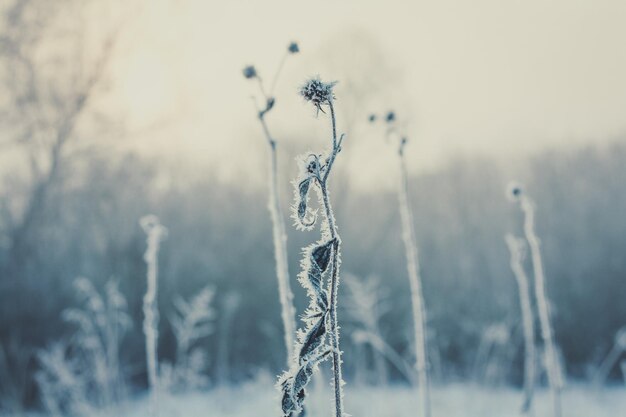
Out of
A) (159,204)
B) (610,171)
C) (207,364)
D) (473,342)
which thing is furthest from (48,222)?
(610,171)

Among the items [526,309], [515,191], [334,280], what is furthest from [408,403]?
[334,280]

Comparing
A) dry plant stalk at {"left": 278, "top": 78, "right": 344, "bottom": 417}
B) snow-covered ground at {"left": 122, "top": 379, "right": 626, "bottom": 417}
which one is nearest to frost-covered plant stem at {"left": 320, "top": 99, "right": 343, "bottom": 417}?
dry plant stalk at {"left": 278, "top": 78, "right": 344, "bottom": 417}

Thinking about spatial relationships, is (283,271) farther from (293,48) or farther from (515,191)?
(515,191)

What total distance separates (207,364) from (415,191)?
7.43 metres

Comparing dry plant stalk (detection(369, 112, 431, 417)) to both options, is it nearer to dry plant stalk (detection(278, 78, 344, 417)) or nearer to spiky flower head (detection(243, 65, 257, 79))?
spiky flower head (detection(243, 65, 257, 79))

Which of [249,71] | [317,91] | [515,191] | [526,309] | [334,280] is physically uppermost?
[249,71]

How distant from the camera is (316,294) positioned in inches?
29.3

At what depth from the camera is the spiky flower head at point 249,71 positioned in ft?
5.40

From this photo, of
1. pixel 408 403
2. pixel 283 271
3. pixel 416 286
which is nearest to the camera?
pixel 283 271

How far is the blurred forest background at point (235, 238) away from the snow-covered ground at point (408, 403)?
1.30 ft

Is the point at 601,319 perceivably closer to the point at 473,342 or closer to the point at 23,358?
the point at 473,342

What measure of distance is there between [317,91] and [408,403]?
826cm

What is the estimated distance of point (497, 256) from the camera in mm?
14484

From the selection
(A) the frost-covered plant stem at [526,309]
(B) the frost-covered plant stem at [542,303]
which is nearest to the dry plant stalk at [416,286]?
(B) the frost-covered plant stem at [542,303]
